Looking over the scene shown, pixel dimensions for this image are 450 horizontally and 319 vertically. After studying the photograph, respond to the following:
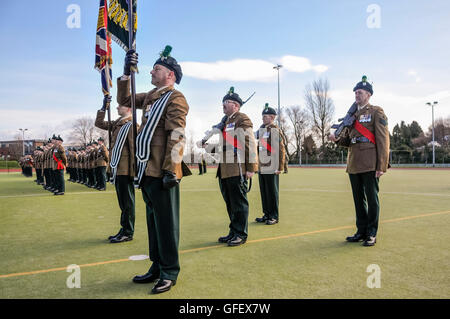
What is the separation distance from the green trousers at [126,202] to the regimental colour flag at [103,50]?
7.01ft

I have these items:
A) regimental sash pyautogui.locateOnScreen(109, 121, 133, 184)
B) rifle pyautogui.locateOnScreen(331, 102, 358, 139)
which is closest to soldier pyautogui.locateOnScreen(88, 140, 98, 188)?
regimental sash pyautogui.locateOnScreen(109, 121, 133, 184)

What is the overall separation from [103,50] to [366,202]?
223 inches

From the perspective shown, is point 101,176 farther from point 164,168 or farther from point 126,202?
point 164,168

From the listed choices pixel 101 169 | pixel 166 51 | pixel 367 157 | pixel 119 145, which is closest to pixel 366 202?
pixel 367 157

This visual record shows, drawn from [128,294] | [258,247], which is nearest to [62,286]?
[128,294]

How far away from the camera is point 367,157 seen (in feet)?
16.9

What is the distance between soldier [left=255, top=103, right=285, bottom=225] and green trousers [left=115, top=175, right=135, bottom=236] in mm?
2582

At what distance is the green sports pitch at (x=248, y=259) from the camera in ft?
10.9

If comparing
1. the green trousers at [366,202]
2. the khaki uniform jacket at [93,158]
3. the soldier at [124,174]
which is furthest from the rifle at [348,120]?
the khaki uniform jacket at [93,158]

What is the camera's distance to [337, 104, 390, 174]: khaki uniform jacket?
5055mm

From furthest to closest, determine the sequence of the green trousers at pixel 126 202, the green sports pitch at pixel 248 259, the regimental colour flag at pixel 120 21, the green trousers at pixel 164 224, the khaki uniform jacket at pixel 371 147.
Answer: the green trousers at pixel 126 202, the khaki uniform jacket at pixel 371 147, the regimental colour flag at pixel 120 21, the green trousers at pixel 164 224, the green sports pitch at pixel 248 259

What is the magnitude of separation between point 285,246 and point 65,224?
15.0 ft

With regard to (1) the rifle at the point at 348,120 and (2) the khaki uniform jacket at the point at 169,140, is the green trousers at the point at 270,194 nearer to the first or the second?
(1) the rifle at the point at 348,120

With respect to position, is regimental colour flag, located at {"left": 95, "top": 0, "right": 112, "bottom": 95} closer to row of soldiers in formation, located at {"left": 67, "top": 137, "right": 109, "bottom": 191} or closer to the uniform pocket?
the uniform pocket
